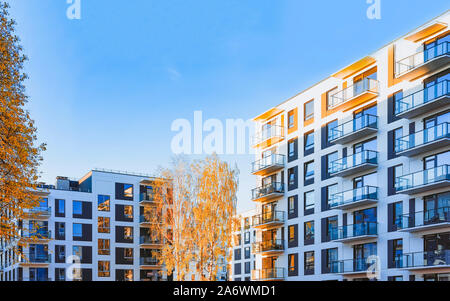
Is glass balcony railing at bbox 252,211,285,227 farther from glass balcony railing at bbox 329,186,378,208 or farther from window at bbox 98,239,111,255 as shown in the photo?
window at bbox 98,239,111,255

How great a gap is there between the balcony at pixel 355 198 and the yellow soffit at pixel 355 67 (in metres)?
7.76

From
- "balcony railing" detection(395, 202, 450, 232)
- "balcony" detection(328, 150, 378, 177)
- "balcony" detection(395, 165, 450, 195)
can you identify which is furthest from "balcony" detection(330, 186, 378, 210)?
"balcony railing" detection(395, 202, 450, 232)

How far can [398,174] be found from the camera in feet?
99.2

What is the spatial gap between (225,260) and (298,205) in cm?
677

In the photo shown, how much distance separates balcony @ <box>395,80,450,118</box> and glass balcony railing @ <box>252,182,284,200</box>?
13.3m

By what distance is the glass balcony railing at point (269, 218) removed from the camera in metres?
40.4

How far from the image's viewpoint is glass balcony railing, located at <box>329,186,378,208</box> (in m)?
31.6

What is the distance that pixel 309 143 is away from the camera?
3856 centimetres

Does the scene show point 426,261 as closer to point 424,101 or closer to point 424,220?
point 424,220

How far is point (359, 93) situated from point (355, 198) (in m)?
6.57

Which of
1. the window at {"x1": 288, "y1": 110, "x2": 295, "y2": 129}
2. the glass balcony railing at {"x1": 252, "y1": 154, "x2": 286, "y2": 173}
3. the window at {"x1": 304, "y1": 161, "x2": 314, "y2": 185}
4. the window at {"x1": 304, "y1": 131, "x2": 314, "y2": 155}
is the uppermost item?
the window at {"x1": 288, "y1": 110, "x2": 295, "y2": 129}

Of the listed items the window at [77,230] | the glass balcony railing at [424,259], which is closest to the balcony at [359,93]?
the glass balcony railing at [424,259]
